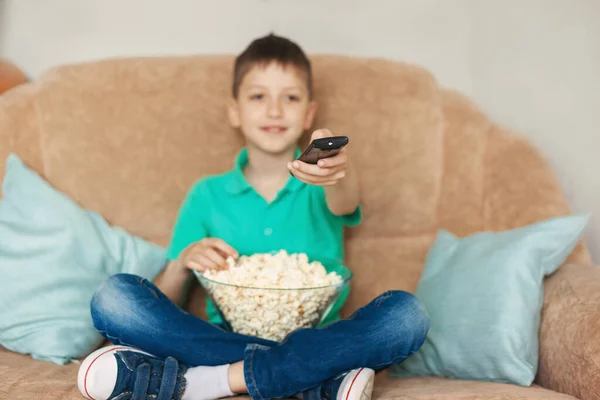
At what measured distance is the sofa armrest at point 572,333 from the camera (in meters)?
1.27

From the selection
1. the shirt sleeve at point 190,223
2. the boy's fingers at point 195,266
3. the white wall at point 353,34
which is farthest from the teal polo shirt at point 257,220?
the white wall at point 353,34

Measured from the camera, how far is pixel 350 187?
154cm

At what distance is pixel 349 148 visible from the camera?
5.80ft

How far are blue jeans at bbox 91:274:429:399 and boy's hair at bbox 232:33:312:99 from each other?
585mm

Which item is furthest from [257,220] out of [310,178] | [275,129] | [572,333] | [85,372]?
[572,333]

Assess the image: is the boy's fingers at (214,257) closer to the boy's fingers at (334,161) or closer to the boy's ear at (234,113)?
the boy's fingers at (334,161)

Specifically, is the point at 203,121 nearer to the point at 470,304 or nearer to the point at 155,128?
the point at 155,128

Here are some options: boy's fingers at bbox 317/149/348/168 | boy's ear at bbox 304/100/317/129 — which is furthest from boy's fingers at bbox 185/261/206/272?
boy's ear at bbox 304/100/317/129

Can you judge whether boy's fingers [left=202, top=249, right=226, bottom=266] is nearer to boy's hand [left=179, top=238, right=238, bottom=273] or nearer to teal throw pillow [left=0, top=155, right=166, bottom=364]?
boy's hand [left=179, top=238, right=238, bottom=273]

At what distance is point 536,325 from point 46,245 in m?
1.07

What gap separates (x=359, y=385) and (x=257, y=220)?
592mm

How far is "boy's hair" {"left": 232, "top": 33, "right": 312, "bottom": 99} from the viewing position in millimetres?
1679

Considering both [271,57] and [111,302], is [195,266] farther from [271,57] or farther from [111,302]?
[271,57]

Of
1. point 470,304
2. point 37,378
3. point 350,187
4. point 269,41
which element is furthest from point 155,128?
point 470,304
